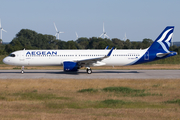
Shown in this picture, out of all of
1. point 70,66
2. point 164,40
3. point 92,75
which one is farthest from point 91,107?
point 164,40

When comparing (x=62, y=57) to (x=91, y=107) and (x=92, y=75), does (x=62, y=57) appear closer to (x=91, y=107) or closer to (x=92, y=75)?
(x=92, y=75)

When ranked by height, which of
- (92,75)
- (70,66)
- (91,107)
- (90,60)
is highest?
(90,60)

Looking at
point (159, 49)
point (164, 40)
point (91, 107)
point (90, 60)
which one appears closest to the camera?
point (91, 107)

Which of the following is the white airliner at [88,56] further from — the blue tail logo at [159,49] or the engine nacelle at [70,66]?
the engine nacelle at [70,66]

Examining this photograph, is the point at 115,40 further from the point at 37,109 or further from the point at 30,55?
the point at 37,109

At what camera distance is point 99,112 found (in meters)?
12.7

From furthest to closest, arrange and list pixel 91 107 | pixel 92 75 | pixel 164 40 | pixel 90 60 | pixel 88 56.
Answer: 1. pixel 164 40
2. pixel 88 56
3. pixel 90 60
4. pixel 92 75
5. pixel 91 107

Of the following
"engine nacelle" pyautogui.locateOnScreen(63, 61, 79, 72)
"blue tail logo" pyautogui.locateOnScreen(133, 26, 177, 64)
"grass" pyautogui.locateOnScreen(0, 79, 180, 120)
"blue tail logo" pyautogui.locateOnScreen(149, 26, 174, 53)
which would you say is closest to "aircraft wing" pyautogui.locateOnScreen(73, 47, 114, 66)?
"engine nacelle" pyautogui.locateOnScreen(63, 61, 79, 72)

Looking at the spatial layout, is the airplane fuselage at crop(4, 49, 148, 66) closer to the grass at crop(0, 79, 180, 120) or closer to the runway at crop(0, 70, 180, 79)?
the runway at crop(0, 70, 180, 79)

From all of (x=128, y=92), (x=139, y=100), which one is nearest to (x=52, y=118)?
(x=139, y=100)

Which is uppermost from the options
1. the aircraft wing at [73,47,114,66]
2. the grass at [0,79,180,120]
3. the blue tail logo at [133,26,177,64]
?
the blue tail logo at [133,26,177,64]

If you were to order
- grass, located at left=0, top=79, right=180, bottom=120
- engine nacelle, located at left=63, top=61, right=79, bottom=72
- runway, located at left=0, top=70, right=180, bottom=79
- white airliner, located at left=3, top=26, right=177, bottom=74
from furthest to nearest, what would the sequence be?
white airliner, located at left=3, top=26, right=177, bottom=74
engine nacelle, located at left=63, top=61, right=79, bottom=72
runway, located at left=0, top=70, right=180, bottom=79
grass, located at left=0, top=79, right=180, bottom=120

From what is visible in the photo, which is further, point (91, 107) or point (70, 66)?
point (70, 66)

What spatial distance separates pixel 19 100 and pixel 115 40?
112m
